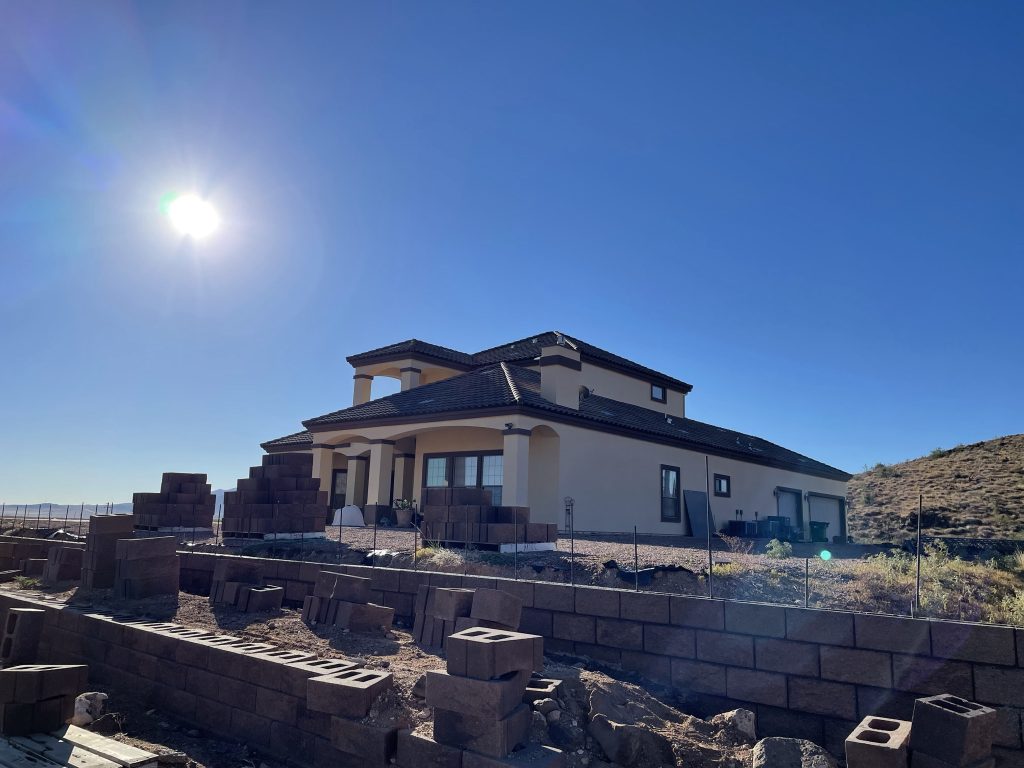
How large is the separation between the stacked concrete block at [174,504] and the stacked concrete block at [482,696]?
1659cm

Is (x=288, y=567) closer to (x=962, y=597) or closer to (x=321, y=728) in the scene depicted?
(x=321, y=728)

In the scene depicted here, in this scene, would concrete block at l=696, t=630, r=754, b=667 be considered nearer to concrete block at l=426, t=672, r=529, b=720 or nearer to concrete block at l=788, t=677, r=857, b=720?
concrete block at l=788, t=677, r=857, b=720

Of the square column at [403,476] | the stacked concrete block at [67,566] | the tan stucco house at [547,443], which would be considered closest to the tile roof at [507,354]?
the tan stucco house at [547,443]

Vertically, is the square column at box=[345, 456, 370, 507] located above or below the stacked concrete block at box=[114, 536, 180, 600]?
above

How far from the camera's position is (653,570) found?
9211 mm

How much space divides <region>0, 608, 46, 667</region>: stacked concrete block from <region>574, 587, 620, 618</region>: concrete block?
6.65m

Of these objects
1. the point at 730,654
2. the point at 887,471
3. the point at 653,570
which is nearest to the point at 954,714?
the point at 730,654

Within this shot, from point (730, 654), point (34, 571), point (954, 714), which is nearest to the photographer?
point (954, 714)

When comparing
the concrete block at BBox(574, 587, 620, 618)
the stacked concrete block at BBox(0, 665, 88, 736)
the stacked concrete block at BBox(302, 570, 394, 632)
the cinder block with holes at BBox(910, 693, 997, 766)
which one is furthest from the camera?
the stacked concrete block at BBox(302, 570, 394, 632)

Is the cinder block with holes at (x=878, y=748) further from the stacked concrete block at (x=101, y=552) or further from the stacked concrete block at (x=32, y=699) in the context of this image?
the stacked concrete block at (x=101, y=552)

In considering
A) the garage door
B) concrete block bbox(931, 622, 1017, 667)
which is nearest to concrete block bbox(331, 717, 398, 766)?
concrete block bbox(931, 622, 1017, 667)

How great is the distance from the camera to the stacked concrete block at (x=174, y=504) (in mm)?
19344

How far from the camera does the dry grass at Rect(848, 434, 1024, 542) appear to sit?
32.9 m

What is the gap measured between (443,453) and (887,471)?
36.9 metres
